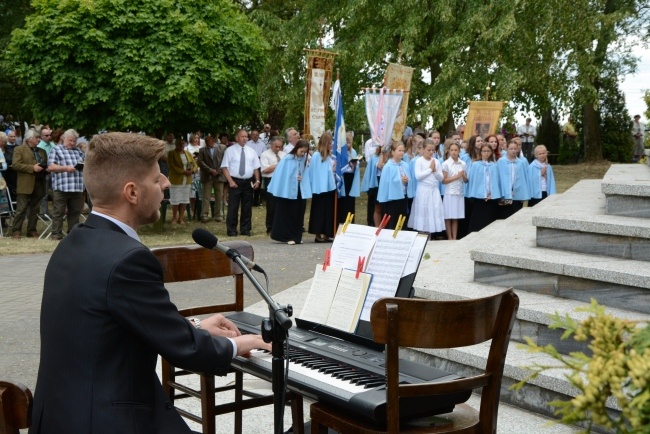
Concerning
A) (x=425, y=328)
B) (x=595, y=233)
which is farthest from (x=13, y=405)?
(x=595, y=233)

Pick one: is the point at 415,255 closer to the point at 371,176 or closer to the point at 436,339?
the point at 436,339

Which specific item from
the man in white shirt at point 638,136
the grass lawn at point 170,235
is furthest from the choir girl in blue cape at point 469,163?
the man in white shirt at point 638,136

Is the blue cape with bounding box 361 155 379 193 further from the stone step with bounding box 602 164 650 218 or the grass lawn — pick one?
the stone step with bounding box 602 164 650 218

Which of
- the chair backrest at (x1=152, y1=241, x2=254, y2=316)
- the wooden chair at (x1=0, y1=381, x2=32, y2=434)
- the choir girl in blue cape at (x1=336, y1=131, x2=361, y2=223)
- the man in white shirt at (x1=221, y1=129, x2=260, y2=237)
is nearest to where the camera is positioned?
the wooden chair at (x1=0, y1=381, x2=32, y2=434)

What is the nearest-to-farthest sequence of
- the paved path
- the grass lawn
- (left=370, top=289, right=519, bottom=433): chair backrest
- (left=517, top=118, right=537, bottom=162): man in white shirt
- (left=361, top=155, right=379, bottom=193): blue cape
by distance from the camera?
(left=370, top=289, right=519, bottom=433): chair backrest
the paved path
the grass lawn
(left=361, top=155, right=379, bottom=193): blue cape
(left=517, top=118, right=537, bottom=162): man in white shirt

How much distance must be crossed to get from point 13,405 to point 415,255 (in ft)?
6.43

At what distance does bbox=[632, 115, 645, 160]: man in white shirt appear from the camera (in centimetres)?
3391

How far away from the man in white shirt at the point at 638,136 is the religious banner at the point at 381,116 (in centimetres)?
1980

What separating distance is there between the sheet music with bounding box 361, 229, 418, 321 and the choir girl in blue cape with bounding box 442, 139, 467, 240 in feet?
40.1

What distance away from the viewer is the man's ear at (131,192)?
3.31 meters

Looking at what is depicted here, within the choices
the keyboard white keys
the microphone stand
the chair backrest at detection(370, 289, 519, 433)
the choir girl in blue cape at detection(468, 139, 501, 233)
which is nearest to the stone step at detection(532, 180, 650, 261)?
the chair backrest at detection(370, 289, 519, 433)

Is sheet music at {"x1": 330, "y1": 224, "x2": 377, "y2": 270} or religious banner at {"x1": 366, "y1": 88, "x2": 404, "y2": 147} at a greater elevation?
religious banner at {"x1": 366, "y1": 88, "x2": 404, "y2": 147}

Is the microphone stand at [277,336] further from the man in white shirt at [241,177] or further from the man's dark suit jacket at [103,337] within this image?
the man in white shirt at [241,177]

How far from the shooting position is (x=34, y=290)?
11.3m
